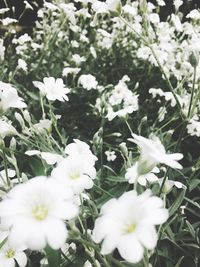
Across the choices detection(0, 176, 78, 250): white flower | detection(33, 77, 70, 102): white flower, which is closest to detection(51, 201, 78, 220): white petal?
detection(0, 176, 78, 250): white flower

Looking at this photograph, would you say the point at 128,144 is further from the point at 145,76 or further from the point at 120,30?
the point at 120,30

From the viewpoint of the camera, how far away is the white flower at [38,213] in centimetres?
60

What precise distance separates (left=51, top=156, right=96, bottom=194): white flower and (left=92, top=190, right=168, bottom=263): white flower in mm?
107

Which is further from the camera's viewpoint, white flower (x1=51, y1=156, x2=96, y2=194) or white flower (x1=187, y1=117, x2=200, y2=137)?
white flower (x1=187, y1=117, x2=200, y2=137)

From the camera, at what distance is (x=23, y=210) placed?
665mm

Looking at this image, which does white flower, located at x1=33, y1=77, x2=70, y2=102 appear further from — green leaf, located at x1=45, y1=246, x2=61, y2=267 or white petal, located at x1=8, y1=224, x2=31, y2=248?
white petal, located at x1=8, y1=224, x2=31, y2=248

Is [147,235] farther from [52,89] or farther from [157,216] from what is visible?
[52,89]

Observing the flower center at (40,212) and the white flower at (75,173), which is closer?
the flower center at (40,212)

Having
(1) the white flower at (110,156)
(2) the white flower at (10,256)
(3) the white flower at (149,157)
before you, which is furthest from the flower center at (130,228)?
(1) the white flower at (110,156)

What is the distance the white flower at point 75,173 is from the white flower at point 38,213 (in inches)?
1.8

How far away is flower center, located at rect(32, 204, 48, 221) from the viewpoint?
2.14 feet

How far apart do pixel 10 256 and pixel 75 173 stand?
29 cm

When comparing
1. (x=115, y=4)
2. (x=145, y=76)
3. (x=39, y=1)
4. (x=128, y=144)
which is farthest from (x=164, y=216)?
(x=39, y=1)

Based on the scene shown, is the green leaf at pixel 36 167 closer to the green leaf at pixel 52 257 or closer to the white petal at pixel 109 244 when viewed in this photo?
the green leaf at pixel 52 257
